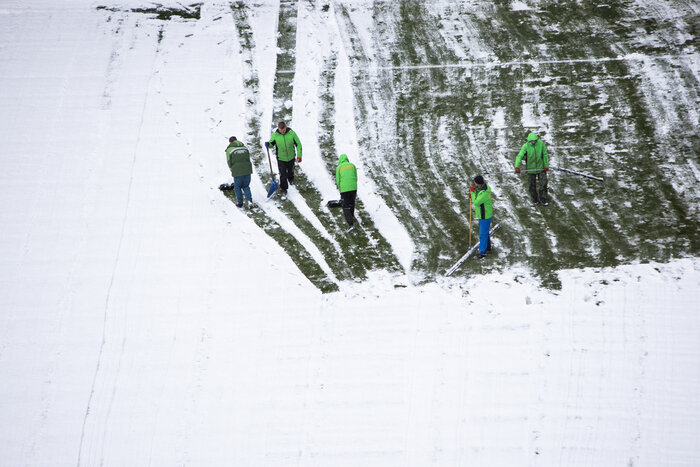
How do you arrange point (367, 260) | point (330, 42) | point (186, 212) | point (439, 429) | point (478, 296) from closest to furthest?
point (439, 429), point (478, 296), point (367, 260), point (186, 212), point (330, 42)

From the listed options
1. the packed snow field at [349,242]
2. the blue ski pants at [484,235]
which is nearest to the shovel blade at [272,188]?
the packed snow field at [349,242]

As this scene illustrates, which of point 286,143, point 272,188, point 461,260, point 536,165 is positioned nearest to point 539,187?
point 536,165

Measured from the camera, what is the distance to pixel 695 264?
1116cm

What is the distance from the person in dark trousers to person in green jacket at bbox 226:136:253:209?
14.8 ft

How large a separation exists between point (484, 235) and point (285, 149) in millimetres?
4501

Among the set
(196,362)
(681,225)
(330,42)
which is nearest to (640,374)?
(681,225)

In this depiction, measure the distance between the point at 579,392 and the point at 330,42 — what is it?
12706mm

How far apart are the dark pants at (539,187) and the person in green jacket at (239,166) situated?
565 cm

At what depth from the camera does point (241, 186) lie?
13.1 meters

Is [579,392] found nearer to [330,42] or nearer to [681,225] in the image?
[681,225]

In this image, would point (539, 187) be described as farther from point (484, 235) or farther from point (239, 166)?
point (239, 166)

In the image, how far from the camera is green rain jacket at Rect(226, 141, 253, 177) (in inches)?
502

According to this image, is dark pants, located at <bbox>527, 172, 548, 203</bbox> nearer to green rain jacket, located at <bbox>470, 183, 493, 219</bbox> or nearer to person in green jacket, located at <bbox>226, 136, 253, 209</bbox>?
green rain jacket, located at <bbox>470, 183, 493, 219</bbox>

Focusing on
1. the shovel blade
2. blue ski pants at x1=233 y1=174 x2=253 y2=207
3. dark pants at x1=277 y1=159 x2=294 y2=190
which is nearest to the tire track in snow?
blue ski pants at x1=233 y1=174 x2=253 y2=207
